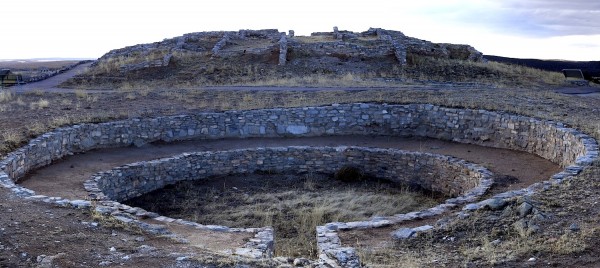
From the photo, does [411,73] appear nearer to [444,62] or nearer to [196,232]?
[444,62]

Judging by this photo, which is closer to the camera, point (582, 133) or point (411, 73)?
point (582, 133)

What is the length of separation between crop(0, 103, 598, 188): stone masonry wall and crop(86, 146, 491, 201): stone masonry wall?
196cm

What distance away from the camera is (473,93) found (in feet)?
68.6

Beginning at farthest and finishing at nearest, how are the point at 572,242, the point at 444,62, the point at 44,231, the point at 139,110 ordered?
the point at 444,62
the point at 139,110
the point at 44,231
the point at 572,242

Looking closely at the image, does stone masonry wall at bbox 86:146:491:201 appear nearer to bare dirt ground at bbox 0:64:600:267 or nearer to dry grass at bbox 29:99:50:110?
bare dirt ground at bbox 0:64:600:267

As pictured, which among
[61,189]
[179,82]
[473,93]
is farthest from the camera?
[179,82]

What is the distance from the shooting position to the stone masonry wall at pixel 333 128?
1410 cm

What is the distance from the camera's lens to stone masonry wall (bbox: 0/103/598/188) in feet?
46.3

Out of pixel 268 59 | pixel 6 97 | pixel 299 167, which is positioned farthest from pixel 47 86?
pixel 299 167

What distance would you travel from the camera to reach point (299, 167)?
1619 cm

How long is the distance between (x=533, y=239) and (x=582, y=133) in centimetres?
772

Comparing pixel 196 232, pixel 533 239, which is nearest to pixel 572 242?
pixel 533 239

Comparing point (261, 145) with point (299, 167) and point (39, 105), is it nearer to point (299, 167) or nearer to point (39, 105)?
point (299, 167)

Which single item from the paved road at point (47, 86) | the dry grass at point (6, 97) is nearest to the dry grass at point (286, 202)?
the dry grass at point (6, 97)
